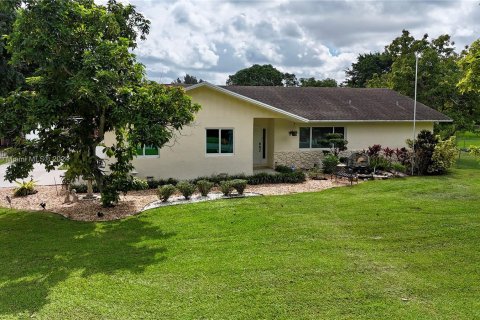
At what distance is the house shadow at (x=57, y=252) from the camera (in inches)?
257

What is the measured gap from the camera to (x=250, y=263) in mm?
7555

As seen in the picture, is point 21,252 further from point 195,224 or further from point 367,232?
point 367,232

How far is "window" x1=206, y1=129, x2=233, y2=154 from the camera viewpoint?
17562mm

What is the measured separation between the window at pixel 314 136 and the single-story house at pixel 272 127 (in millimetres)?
56

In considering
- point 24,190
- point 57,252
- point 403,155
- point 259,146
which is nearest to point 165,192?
point 57,252

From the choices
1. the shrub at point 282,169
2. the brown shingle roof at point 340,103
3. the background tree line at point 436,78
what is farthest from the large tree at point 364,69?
the shrub at point 282,169

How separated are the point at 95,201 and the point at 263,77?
7030 cm

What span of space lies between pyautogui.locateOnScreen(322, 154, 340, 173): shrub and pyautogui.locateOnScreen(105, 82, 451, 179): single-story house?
1.46 m

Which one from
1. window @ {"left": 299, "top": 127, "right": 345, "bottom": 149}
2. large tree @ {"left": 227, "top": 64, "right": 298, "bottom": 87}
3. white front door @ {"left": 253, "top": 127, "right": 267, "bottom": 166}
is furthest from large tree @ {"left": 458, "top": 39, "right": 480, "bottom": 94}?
large tree @ {"left": 227, "top": 64, "right": 298, "bottom": 87}

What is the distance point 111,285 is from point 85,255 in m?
2.00

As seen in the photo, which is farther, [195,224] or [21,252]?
[195,224]

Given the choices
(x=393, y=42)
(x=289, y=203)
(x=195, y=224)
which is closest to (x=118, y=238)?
(x=195, y=224)

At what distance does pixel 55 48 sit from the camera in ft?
33.2

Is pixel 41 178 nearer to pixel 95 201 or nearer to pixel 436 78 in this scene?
pixel 95 201
